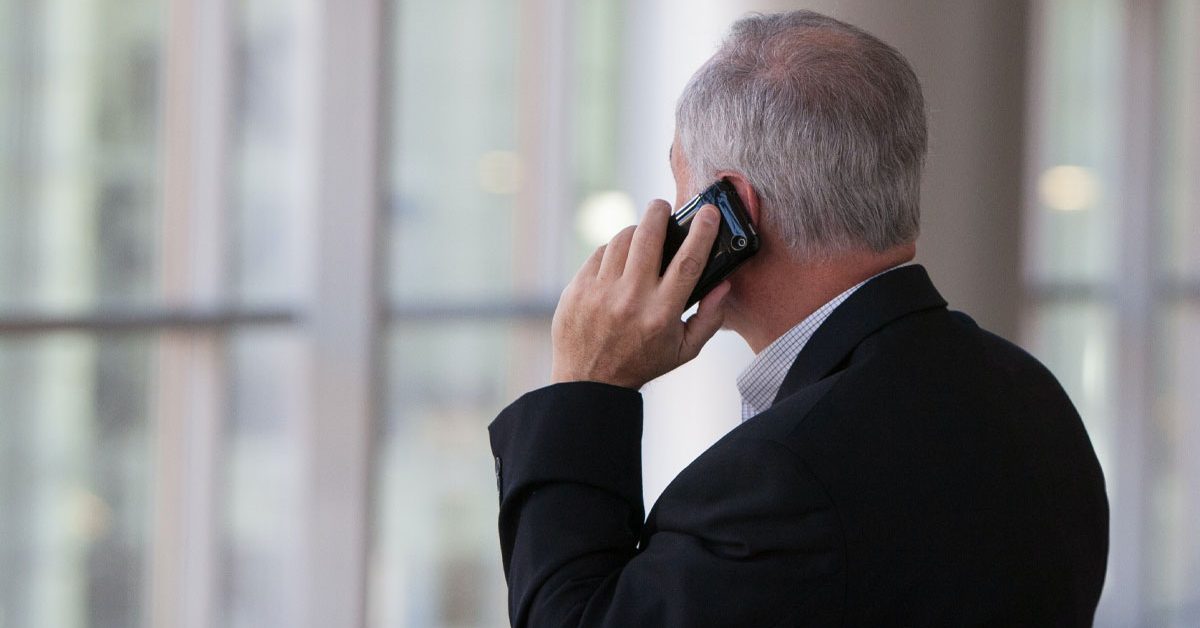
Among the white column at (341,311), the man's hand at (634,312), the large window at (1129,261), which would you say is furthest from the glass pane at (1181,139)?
the man's hand at (634,312)

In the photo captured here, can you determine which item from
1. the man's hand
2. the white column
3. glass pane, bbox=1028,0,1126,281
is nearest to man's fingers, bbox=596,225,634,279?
the man's hand

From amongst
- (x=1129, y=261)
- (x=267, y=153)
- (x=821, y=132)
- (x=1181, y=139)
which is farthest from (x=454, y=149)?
(x=1181, y=139)

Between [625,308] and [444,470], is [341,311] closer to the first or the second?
[444,470]

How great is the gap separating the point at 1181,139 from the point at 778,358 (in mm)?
5344

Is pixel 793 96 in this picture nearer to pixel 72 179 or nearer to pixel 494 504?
pixel 72 179

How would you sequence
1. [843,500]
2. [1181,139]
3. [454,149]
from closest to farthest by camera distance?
[843,500] → [454,149] → [1181,139]

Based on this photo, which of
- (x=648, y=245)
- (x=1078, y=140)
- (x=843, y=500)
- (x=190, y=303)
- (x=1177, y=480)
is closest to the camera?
(x=843, y=500)

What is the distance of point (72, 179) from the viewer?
103 inches

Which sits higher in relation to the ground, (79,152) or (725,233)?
(79,152)

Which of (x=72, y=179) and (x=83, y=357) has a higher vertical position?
(x=72, y=179)

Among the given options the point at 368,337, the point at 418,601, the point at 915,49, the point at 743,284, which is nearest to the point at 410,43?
the point at 368,337

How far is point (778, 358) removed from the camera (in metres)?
1.47

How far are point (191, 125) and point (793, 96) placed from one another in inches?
71.8

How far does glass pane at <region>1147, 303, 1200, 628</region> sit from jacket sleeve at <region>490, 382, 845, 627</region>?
543cm
